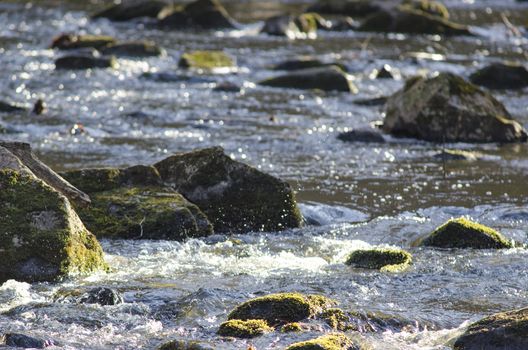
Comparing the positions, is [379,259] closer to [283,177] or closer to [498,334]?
[498,334]

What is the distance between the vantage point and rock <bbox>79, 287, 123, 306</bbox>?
751 cm

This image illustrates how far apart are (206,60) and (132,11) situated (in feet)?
34.2

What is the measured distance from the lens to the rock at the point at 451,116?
15.8m

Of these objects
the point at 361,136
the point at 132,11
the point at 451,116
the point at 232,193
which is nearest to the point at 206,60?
Answer: the point at 361,136

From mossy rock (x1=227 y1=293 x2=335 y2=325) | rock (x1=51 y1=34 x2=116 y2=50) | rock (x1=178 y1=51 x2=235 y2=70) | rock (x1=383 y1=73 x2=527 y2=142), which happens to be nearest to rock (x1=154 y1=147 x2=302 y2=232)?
mossy rock (x1=227 y1=293 x2=335 y2=325)

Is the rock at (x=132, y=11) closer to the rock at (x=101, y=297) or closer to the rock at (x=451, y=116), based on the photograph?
the rock at (x=451, y=116)

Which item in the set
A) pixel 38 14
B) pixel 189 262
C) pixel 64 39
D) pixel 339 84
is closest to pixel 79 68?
pixel 64 39

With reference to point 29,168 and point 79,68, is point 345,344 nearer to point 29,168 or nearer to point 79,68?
point 29,168

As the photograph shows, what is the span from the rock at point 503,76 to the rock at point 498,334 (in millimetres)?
15034

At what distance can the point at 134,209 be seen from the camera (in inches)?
399

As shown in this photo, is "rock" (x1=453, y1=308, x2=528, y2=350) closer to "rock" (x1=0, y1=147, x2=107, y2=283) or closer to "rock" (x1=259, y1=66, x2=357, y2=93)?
"rock" (x1=0, y1=147, x2=107, y2=283)

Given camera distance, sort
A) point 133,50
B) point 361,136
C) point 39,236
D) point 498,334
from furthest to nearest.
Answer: point 133,50 → point 361,136 → point 39,236 → point 498,334

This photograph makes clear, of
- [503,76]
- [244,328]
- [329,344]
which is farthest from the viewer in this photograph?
[503,76]

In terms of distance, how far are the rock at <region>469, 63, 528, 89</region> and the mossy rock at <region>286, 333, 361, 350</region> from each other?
1540cm
